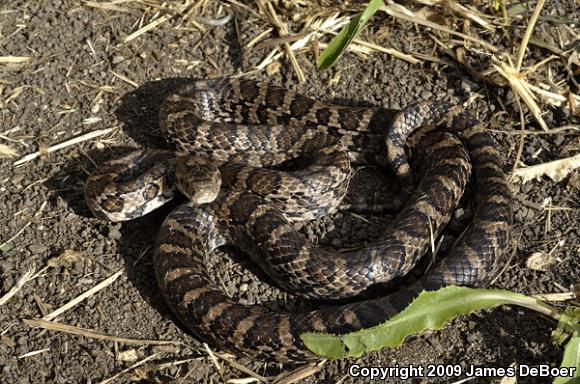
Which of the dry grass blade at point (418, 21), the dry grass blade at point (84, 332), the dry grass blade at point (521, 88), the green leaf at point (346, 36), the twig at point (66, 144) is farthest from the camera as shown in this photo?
the dry grass blade at point (418, 21)

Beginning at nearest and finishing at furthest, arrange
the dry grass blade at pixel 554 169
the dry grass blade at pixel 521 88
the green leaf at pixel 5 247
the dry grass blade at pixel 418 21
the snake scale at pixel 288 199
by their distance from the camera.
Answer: the snake scale at pixel 288 199, the green leaf at pixel 5 247, the dry grass blade at pixel 554 169, the dry grass blade at pixel 521 88, the dry grass blade at pixel 418 21

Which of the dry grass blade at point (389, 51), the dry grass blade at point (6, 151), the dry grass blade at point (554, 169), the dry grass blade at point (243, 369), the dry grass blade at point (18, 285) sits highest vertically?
the dry grass blade at point (389, 51)

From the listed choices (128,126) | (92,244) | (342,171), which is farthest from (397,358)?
(128,126)

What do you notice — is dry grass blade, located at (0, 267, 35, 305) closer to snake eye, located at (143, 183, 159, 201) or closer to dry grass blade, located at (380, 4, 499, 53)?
snake eye, located at (143, 183, 159, 201)

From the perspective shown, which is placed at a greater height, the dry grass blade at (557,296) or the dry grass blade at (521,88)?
the dry grass blade at (521,88)

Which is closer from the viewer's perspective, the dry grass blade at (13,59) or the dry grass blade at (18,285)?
the dry grass blade at (18,285)

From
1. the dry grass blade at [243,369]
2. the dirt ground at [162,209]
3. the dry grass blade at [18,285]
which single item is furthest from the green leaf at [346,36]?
the dry grass blade at [18,285]

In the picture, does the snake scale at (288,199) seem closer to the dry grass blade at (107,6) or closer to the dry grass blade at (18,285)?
the dry grass blade at (18,285)
